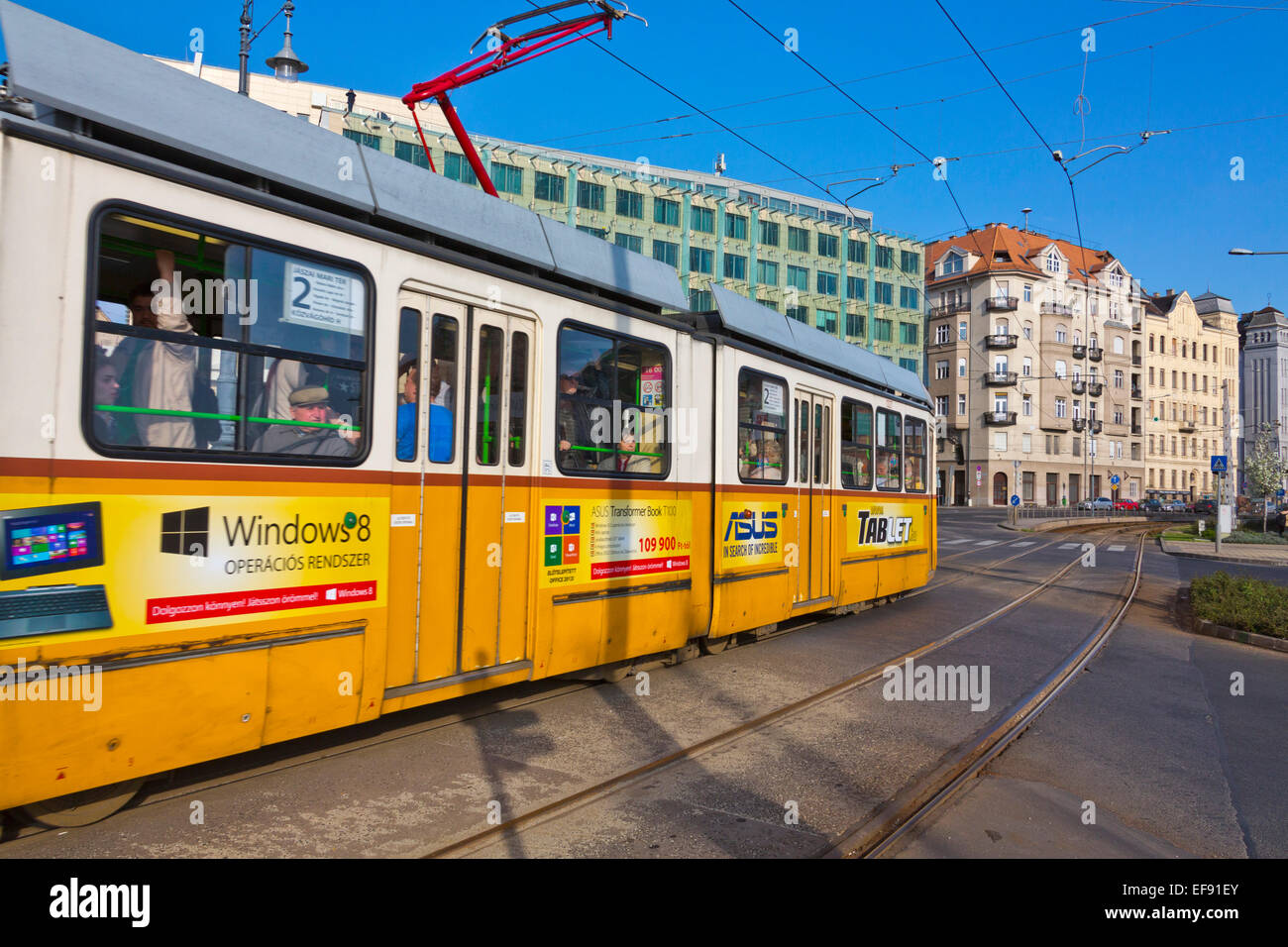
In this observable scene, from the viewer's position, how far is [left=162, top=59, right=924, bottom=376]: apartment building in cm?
4997

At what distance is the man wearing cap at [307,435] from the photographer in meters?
4.85

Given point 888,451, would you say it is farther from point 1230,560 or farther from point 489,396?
point 1230,560

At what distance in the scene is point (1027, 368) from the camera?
73438 millimetres

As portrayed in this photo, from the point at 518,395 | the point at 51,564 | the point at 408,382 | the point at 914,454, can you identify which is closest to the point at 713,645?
the point at 518,395

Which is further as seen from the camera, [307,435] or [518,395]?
[518,395]

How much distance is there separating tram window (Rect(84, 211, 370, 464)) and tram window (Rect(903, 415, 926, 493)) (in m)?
10.6

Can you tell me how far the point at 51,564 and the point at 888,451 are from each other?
11.4 meters

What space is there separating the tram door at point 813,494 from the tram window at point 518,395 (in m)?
4.79

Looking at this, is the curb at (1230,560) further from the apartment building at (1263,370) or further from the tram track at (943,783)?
the apartment building at (1263,370)

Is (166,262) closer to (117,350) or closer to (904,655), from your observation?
(117,350)

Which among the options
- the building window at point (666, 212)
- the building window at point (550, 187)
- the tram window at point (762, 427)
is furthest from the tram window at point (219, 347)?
the building window at point (666, 212)

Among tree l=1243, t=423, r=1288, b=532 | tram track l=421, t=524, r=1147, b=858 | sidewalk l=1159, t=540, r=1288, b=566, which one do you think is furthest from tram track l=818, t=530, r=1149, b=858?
tree l=1243, t=423, r=1288, b=532

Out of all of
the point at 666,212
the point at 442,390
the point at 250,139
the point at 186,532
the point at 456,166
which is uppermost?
the point at 666,212
